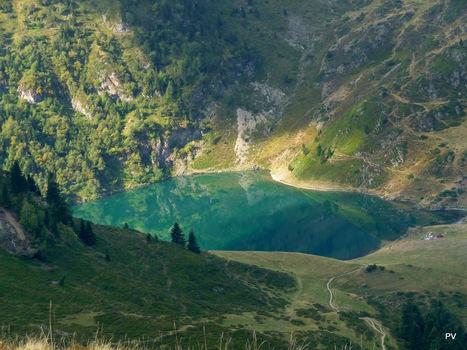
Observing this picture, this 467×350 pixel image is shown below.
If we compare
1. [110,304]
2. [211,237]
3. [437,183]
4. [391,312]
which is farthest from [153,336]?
[437,183]

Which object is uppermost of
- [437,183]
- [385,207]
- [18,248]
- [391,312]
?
[437,183]

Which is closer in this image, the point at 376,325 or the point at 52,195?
the point at 376,325

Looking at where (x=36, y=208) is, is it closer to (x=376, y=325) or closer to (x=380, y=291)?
(x=376, y=325)

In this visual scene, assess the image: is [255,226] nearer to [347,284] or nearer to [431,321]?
[347,284]

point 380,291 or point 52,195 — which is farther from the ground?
point 52,195

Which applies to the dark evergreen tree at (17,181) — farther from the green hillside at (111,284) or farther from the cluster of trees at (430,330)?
the cluster of trees at (430,330)

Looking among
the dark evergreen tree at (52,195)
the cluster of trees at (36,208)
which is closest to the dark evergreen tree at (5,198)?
the cluster of trees at (36,208)

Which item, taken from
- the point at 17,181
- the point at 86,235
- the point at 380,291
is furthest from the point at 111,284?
the point at 380,291

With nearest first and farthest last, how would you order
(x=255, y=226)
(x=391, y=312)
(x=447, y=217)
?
(x=391, y=312), (x=447, y=217), (x=255, y=226)
